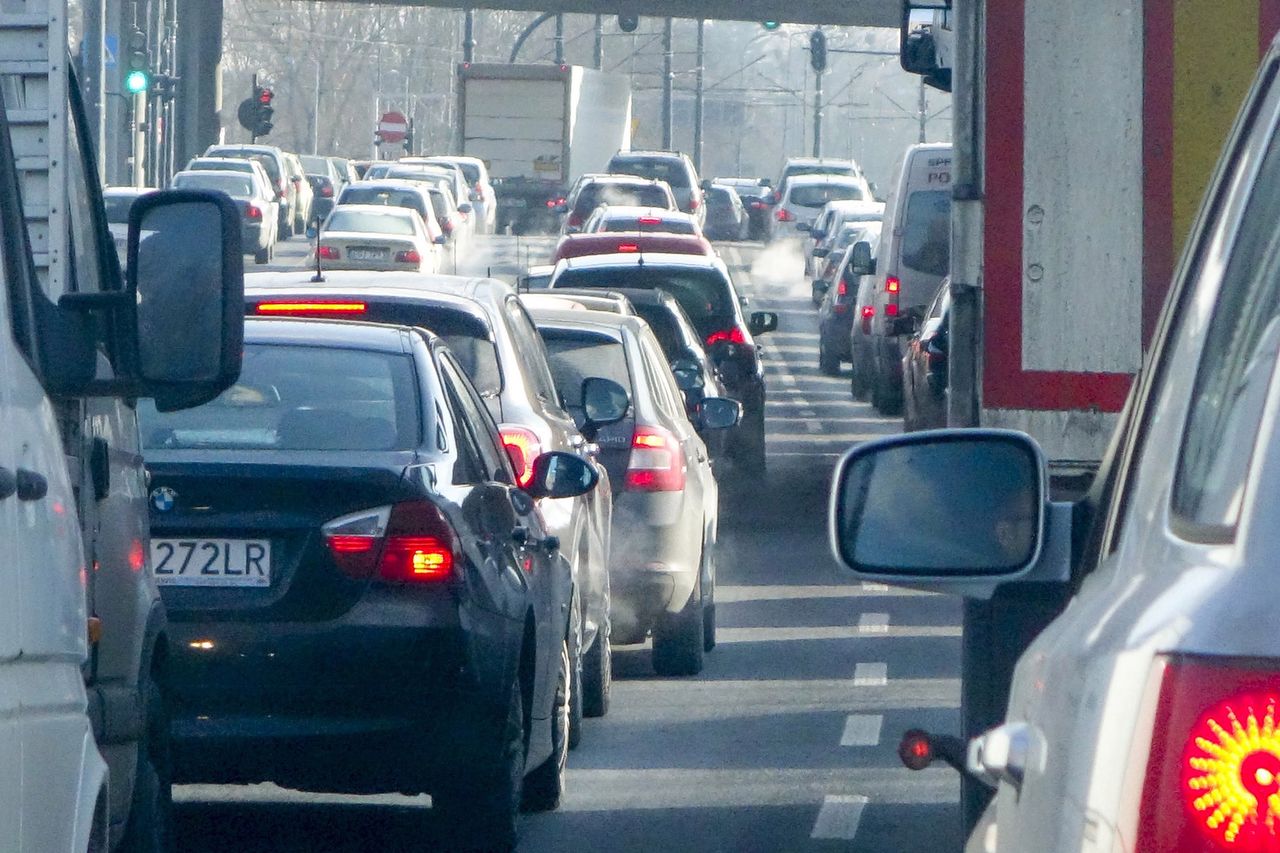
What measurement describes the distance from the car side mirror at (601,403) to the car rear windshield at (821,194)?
161 ft

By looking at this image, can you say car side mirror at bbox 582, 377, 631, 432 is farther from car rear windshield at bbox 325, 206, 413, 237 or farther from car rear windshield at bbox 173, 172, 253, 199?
car rear windshield at bbox 173, 172, 253, 199

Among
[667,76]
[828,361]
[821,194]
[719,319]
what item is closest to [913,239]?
[719,319]

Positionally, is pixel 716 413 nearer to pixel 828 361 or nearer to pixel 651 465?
pixel 651 465

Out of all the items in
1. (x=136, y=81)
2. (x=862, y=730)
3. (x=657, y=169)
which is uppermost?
(x=136, y=81)

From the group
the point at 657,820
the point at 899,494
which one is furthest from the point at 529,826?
the point at 899,494

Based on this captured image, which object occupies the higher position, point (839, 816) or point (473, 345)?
point (473, 345)

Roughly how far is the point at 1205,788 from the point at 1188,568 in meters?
0.22

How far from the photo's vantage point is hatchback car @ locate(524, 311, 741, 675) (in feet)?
35.9

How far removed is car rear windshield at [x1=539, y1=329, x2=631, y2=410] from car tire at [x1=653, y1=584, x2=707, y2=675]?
113 cm

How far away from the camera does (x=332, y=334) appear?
7.27m

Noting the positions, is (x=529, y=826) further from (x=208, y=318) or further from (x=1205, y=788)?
(x=1205, y=788)

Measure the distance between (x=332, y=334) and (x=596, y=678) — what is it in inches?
120

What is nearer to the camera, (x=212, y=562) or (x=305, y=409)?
(x=212, y=562)

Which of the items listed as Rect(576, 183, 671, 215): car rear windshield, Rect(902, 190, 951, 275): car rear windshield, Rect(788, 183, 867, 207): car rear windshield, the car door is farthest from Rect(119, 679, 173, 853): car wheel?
Rect(788, 183, 867, 207): car rear windshield
